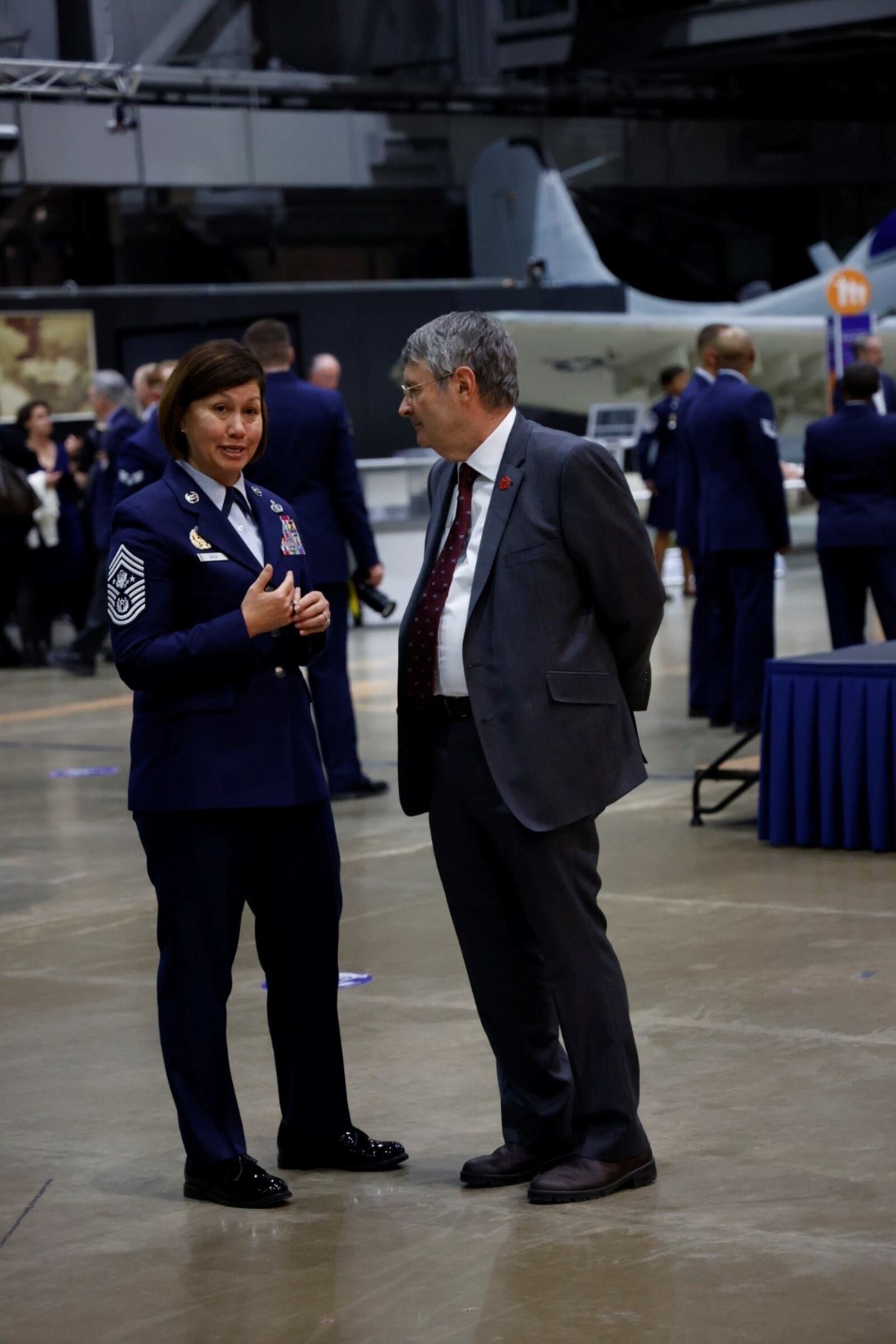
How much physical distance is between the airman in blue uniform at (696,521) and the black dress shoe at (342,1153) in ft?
20.1

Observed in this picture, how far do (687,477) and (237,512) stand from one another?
634cm

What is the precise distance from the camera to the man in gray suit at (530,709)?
128 inches

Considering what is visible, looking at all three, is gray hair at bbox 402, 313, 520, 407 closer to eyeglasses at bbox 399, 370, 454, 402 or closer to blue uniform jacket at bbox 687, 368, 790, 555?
eyeglasses at bbox 399, 370, 454, 402

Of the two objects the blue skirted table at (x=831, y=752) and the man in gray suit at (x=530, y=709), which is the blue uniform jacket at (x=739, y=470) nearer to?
the blue skirted table at (x=831, y=752)

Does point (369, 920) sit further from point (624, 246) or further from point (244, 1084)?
point (624, 246)

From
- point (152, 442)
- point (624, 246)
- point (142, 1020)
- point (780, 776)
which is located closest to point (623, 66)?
point (624, 246)

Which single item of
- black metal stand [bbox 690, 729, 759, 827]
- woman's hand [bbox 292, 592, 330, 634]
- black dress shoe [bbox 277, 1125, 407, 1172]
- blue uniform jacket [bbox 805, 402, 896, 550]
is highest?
woman's hand [bbox 292, 592, 330, 634]

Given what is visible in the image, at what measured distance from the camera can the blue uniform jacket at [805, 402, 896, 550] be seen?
28.3 feet

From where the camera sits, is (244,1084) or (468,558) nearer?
(468,558)

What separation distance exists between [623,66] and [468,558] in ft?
88.3

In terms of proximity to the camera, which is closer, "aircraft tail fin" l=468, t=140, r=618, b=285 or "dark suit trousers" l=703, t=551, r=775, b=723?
"dark suit trousers" l=703, t=551, r=775, b=723

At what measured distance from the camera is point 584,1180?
333 centimetres

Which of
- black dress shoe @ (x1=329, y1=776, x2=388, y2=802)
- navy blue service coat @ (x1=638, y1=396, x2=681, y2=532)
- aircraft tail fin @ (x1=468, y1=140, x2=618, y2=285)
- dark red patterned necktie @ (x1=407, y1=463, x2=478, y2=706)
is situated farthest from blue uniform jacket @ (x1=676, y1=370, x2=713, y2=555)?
aircraft tail fin @ (x1=468, y1=140, x2=618, y2=285)

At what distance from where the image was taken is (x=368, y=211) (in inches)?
1065
